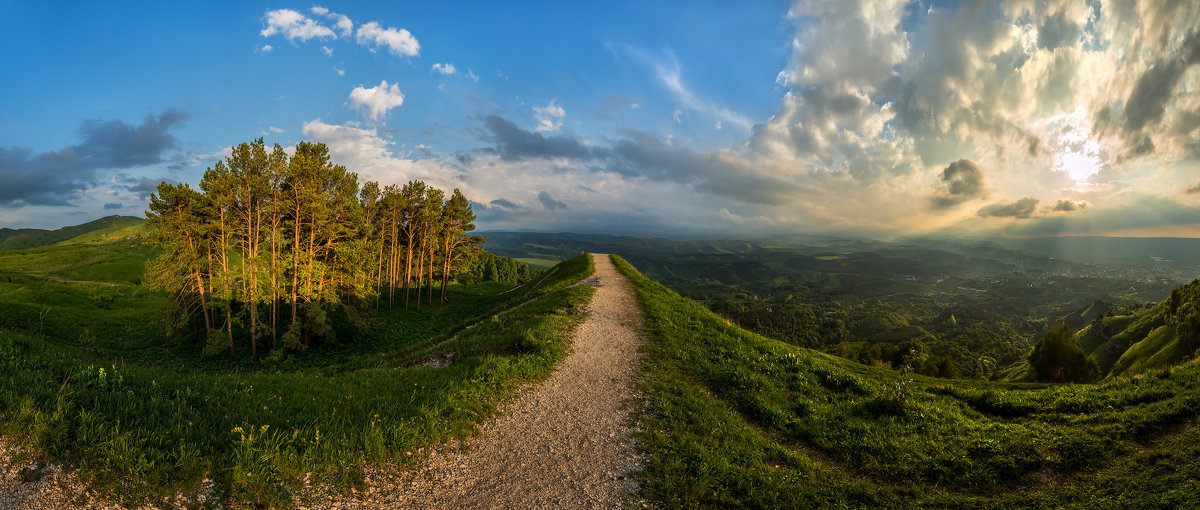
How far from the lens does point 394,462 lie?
7.40m

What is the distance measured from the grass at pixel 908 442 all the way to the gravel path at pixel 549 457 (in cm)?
83

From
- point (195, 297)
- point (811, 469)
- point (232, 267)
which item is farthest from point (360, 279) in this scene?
point (811, 469)

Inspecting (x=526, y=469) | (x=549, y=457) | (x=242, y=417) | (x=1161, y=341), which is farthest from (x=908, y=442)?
(x=1161, y=341)

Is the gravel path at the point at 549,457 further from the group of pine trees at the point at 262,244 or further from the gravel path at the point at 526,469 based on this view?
the group of pine trees at the point at 262,244

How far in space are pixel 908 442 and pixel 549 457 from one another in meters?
9.10

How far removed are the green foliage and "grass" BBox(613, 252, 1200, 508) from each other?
22.5 metres

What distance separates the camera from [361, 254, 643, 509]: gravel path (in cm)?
695

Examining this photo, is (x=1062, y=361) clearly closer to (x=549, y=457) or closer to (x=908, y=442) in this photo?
(x=908, y=442)

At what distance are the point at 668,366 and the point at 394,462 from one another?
10.2 metres

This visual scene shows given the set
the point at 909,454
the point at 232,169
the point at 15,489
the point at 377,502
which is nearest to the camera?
the point at 15,489

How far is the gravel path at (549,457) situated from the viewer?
6949mm

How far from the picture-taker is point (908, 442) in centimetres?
990

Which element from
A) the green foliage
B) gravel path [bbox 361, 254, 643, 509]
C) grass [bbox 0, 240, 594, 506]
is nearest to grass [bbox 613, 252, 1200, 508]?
gravel path [bbox 361, 254, 643, 509]

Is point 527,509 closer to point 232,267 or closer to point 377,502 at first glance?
point 377,502
